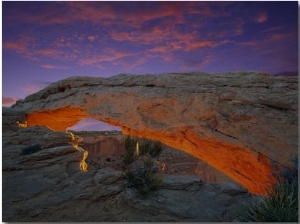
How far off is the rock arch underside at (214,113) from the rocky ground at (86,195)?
1.23 metres

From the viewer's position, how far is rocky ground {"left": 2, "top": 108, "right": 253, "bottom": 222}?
702 centimetres

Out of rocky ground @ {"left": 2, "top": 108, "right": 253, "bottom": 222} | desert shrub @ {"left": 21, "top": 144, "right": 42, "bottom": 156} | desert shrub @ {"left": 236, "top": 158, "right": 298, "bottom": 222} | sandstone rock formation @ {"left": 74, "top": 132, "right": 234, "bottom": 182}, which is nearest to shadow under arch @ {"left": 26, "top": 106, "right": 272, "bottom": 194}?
rocky ground @ {"left": 2, "top": 108, "right": 253, "bottom": 222}

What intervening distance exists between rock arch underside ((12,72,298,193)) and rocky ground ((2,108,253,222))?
4.03 ft

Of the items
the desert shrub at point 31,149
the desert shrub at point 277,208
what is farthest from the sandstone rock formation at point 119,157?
the desert shrub at point 277,208

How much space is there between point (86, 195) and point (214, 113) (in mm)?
5104

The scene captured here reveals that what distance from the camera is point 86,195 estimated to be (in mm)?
7602

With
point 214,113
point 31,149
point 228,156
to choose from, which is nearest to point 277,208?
point 228,156

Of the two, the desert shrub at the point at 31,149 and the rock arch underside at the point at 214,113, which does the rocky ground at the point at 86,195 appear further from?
the rock arch underside at the point at 214,113

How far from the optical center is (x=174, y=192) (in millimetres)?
8242

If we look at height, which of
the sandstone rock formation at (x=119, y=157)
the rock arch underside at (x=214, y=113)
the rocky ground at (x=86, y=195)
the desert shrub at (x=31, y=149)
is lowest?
the sandstone rock formation at (x=119, y=157)

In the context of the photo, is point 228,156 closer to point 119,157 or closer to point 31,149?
point 31,149

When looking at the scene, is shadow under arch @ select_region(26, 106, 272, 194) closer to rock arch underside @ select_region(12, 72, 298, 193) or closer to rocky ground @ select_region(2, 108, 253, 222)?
rock arch underside @ select_region(12, 72, 298, 193)

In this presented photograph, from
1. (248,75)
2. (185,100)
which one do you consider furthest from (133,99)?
(248,75)

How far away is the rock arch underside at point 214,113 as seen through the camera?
8203mm
